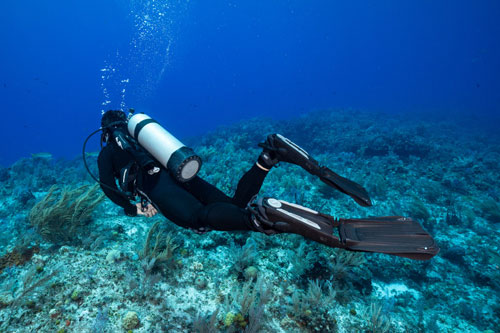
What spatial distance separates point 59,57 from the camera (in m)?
183

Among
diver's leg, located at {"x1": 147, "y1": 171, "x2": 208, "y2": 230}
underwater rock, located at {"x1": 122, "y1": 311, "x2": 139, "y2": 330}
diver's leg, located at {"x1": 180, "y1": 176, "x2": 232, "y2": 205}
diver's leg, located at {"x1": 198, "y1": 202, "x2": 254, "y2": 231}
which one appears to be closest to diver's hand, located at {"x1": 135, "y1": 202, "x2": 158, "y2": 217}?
diver's leg, located at {"x1": 147, "y1": 171, "x2": 208, "y2": 230}

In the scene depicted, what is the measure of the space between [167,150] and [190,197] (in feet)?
2.65

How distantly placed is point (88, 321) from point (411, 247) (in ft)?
13.5

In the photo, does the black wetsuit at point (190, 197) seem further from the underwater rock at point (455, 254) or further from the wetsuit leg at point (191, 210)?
the underwater rock at point (455, 254)

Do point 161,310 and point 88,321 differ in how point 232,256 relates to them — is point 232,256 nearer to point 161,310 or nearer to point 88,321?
point 161,310

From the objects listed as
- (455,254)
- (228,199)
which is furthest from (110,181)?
(455,254)

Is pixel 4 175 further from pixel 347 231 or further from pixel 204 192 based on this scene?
pixel 347 231

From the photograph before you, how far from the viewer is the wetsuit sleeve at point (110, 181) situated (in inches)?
151

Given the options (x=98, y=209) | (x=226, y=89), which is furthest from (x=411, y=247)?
(x=226, y=89)

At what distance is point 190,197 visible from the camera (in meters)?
3.61

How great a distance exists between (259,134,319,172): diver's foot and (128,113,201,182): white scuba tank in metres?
1.12

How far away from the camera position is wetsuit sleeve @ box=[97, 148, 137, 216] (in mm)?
3832

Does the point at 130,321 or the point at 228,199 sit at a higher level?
the point at 228,199

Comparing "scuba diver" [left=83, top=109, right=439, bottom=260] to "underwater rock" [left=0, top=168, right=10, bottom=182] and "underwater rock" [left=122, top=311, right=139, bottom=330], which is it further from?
"underwater rock" [left=0, top=168, right=10, bottom=182]
